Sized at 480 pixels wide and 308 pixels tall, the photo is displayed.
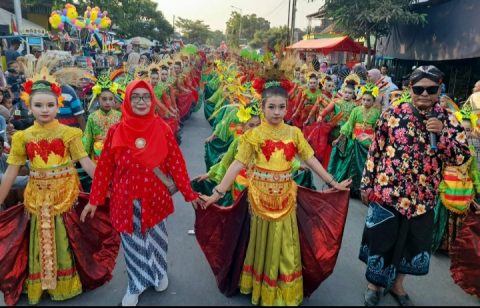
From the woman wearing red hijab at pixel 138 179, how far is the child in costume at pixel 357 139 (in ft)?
11.0

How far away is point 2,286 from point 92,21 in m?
15.1

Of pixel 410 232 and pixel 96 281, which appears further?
pixel 96 281

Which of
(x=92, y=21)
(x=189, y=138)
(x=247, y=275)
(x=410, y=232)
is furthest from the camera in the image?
(x=92, y=21)

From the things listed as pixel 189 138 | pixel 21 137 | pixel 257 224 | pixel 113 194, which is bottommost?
pixel 189 138

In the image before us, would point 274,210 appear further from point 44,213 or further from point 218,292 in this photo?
point 44,213

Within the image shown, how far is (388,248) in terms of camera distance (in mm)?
3158

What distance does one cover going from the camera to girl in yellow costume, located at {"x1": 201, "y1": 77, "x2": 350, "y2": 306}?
3141 millimetres

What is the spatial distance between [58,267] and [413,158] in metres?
2.86

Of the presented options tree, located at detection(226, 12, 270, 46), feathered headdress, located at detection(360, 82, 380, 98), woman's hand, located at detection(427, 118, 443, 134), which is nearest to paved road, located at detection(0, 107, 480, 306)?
woman's hand, located at detection(427, 118, 443, 134)

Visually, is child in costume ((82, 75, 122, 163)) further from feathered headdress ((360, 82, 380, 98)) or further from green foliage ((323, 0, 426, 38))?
green foliage ((323, 0, 426, 38))

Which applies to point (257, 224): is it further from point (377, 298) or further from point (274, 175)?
point (377, 298)

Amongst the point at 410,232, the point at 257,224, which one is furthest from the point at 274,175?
the point at 410,232

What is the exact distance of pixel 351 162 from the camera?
6156 millimetres

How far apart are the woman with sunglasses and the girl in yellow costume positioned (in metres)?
0.31
